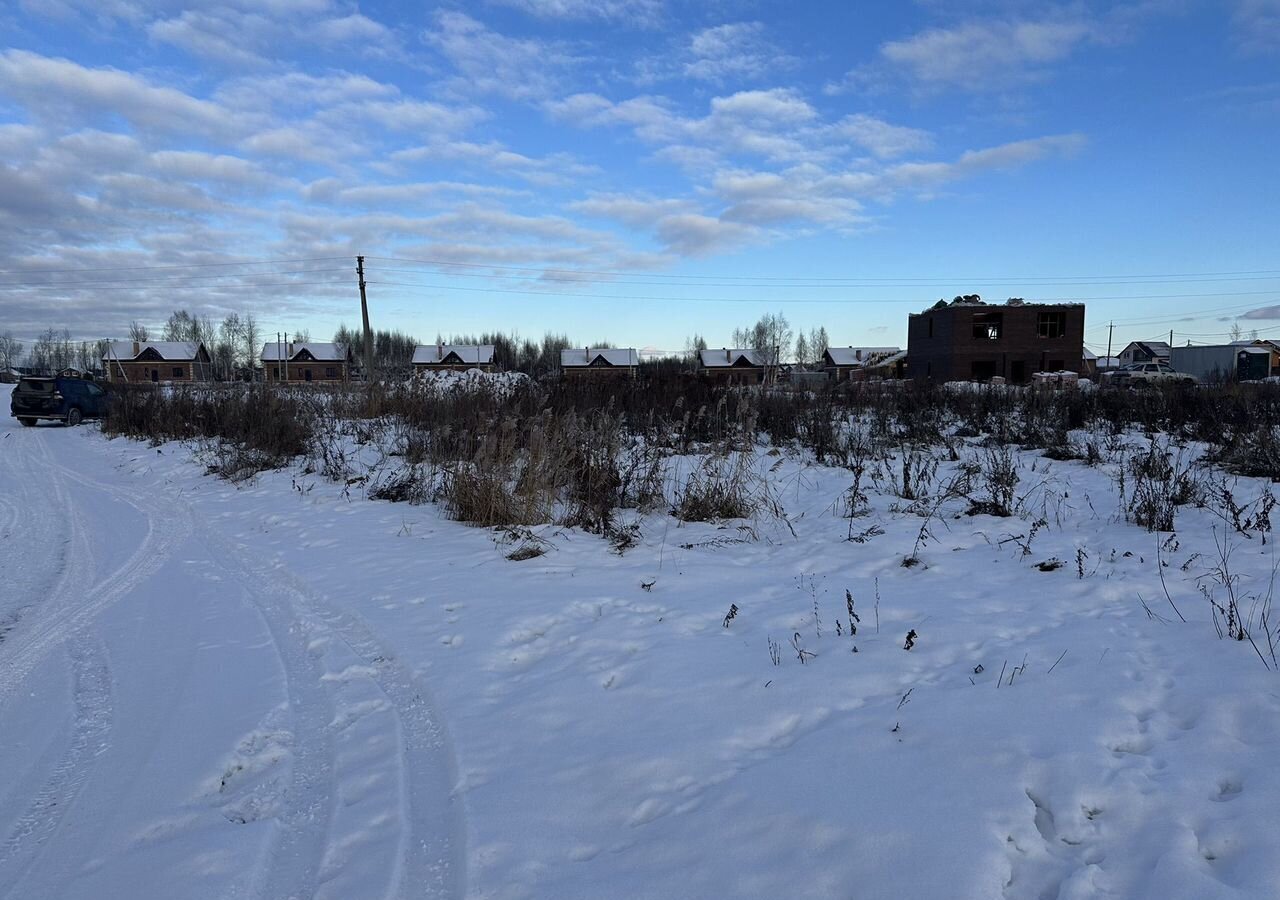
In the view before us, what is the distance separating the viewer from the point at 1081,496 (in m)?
7.62

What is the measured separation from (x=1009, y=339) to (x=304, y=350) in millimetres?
74270

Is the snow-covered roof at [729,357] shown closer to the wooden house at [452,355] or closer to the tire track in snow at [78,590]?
the wooden house at [452,355]

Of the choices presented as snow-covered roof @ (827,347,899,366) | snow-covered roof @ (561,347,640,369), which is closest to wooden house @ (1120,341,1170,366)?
snow-covered roof @ (827,347,899,366)

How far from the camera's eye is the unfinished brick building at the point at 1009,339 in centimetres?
4853

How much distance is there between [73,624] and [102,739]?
2.01 m

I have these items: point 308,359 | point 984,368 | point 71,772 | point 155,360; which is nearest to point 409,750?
point 71,772

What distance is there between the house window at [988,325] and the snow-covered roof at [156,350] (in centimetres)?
7969

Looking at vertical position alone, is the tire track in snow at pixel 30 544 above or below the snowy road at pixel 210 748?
above

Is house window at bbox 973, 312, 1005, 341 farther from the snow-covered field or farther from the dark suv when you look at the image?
the dark suv

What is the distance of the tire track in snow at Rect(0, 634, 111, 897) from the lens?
7.64ft

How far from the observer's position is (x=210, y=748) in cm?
298

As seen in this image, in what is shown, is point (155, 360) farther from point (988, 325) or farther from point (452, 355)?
point (988, 325)

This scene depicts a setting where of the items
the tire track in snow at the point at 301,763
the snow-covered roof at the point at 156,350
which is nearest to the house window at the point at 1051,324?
the tire track in snow at the point at 301,763

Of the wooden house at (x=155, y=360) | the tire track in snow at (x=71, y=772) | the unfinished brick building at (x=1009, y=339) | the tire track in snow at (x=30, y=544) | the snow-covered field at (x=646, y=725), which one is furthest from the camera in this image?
the wooden house at (x=155, y=360)
